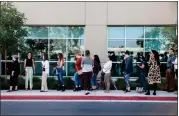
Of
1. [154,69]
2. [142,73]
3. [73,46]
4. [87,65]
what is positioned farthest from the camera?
[73,46]

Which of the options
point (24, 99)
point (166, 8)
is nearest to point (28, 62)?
point (24, 99)

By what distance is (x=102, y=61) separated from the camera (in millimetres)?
19078

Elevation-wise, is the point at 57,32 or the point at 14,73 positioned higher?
the point at 57,32

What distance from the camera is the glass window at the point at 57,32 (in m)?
19.7

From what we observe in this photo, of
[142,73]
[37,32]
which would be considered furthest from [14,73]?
[142,73]

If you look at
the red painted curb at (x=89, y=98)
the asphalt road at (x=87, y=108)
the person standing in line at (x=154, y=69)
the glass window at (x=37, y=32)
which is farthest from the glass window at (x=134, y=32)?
the asphalt road at (x=87, y=108)

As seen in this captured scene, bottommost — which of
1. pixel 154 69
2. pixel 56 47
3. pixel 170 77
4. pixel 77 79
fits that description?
pixel 77 79

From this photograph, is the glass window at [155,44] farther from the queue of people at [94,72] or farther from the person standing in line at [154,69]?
the person standing in line at [154,69]

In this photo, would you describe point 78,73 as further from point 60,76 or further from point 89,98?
point 89,98

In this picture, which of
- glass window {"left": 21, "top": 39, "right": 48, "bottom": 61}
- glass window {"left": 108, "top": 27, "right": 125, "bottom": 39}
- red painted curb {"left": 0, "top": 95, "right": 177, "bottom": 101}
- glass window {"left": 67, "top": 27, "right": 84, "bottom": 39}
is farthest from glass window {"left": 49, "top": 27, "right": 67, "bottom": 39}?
red painted curb {"left": 0, "top": 95, "right": 177, "bottom": 101}

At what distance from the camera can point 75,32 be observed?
64.8ft

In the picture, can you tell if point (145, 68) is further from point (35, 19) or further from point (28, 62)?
point (35, 19)

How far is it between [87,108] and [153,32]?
900 centimetres

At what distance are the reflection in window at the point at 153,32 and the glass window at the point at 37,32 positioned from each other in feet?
16.8
